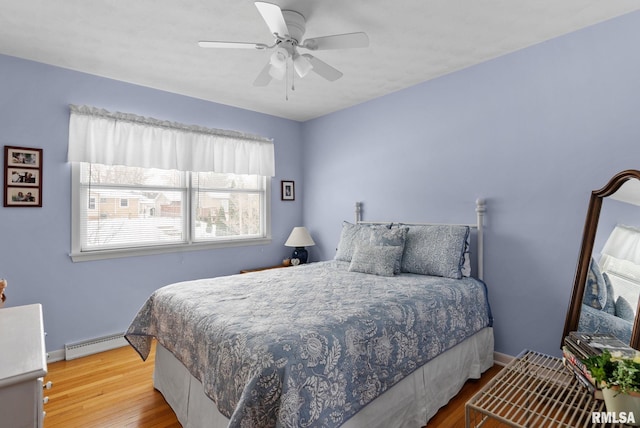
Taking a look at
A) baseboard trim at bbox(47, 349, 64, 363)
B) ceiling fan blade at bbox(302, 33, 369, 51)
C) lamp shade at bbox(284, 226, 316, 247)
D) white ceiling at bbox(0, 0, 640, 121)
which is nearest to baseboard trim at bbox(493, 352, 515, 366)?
lamp shade at bbox(284, 226, 316, 247)

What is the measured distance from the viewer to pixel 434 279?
2520 millimetres

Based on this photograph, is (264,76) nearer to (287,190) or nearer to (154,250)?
(154,250)

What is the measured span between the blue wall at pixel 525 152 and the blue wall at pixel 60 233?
2444mm

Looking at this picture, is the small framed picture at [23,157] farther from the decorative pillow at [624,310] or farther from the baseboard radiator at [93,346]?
the decorative pillow at [624,310]

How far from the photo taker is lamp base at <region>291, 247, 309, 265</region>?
418cm

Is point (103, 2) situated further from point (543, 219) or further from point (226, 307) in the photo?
point (543, 219)

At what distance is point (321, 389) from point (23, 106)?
320cm

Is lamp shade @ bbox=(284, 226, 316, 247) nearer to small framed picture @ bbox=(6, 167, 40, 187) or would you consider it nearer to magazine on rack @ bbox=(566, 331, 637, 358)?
small framed picture @ bbox=(6, 167, 40, 187)

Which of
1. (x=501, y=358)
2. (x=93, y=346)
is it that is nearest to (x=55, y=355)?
(x=93, y=346)

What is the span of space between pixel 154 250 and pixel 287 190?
1823 millimetres

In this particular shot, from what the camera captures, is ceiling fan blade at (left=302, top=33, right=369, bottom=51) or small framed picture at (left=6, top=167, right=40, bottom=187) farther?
small framed picture at (left=6, top=167, right=40, bottom=187)

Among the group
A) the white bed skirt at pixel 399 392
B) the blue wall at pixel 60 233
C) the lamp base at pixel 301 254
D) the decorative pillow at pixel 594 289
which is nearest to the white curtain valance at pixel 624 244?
the decorative pillow at pixel 594 289

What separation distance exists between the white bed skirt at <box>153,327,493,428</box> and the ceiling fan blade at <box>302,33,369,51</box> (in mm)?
1979

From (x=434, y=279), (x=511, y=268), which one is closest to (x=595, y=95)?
(x=511, y=268)
